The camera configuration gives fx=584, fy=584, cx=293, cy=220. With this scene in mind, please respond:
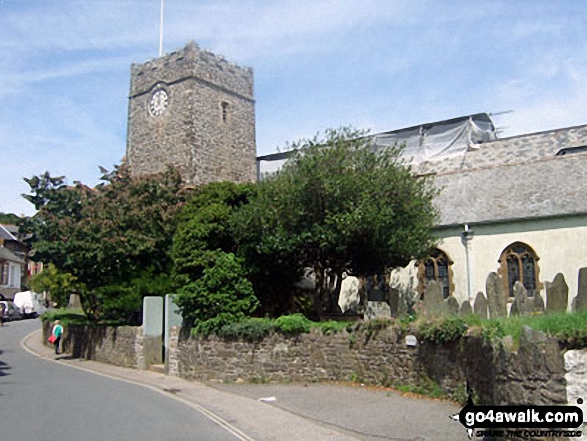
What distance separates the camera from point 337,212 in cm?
1856

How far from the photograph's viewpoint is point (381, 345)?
1538 cm

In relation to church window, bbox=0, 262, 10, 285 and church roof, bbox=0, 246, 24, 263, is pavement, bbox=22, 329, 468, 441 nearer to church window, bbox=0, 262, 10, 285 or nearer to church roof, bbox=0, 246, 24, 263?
church window, bbox=0, 262, 10, 285

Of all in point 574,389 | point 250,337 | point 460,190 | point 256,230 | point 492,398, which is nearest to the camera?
point 574,389

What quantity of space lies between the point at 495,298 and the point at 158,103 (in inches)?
1100

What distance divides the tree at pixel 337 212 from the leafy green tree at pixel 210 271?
849mm

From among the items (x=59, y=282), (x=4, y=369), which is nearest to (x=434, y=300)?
(x=4, y=369)

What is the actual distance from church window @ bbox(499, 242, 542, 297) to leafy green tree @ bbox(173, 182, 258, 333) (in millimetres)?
10372

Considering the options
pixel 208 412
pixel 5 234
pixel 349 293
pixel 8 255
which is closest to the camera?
pixel 208 412

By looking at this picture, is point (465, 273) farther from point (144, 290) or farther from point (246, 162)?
point (246, 162)

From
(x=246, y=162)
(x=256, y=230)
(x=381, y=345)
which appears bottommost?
(x=381, y=345)

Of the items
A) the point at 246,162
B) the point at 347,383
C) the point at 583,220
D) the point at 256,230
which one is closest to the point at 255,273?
the point at 256,230

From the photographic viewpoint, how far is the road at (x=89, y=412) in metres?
10.4

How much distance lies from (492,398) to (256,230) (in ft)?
32.9

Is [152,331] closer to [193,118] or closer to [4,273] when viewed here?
[193,118]
